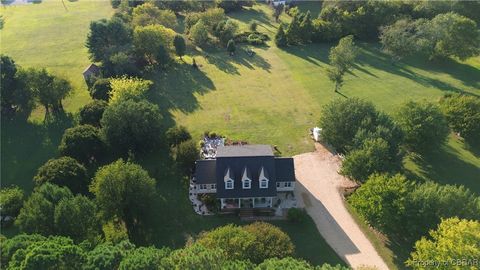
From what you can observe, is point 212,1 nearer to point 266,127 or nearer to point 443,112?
point 266,127

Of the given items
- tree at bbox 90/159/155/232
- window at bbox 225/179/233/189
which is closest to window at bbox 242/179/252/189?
window at bbox 225/179/233/189

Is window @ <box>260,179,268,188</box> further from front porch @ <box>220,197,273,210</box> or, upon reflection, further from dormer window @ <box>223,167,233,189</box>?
dormer window @ <box>223,167,233,189</box>

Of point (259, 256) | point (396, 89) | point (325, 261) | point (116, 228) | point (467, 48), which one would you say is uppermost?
point (467, 48)

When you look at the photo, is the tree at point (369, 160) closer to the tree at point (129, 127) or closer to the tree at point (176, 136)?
the tree at point (176, 136)

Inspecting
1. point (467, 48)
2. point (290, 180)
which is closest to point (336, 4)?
point (467, 48)

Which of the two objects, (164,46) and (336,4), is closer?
(164,46)

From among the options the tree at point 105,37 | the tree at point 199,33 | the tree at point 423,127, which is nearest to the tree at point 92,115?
the tree at point 105,37
